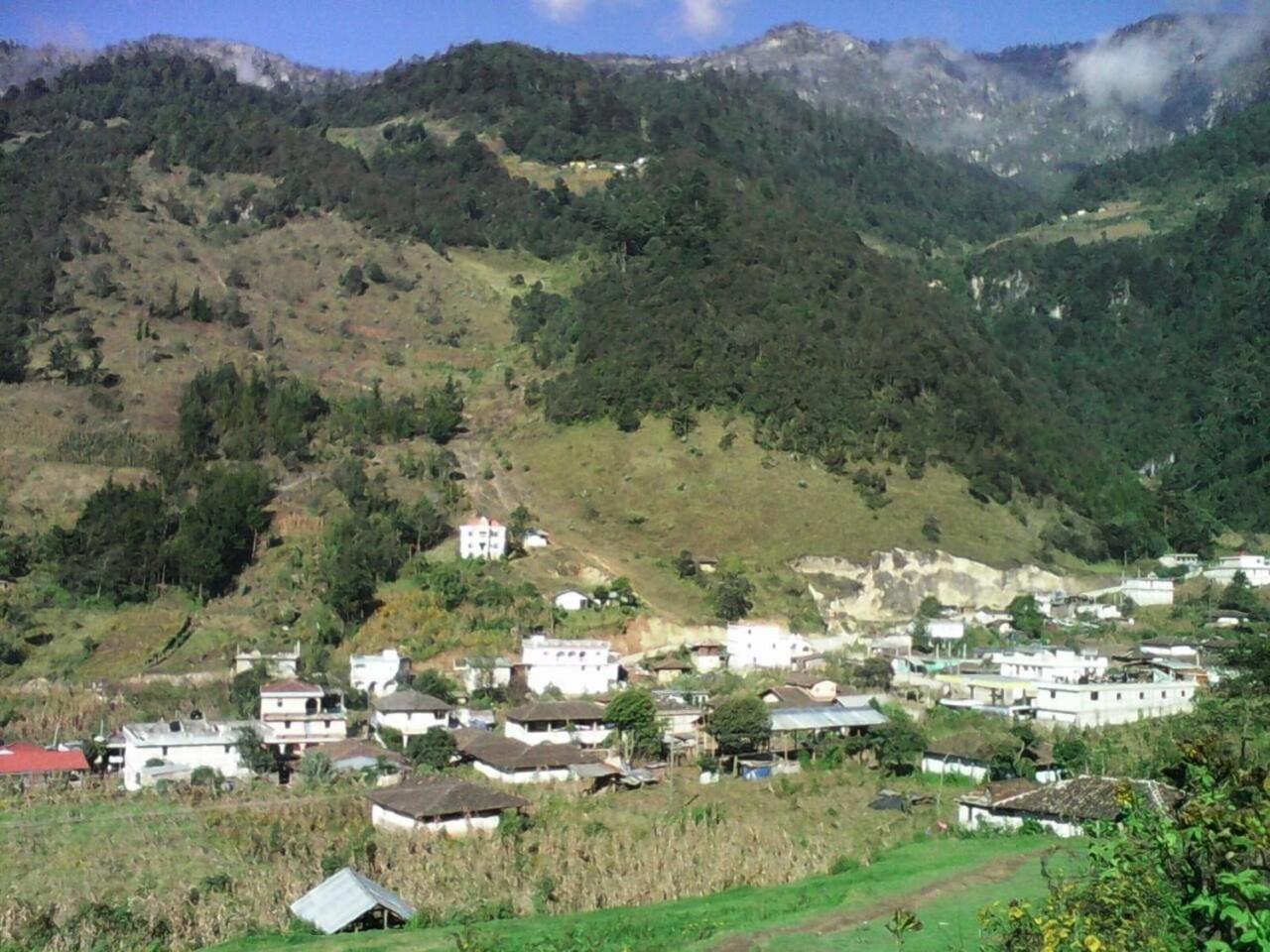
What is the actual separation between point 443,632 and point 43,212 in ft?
163

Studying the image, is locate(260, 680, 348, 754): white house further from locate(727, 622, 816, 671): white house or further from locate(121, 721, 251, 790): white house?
locate(727, 622, 816, 671): white house

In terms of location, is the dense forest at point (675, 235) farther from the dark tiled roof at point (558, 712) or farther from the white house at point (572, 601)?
the dark tiled roof at point (558, 712)

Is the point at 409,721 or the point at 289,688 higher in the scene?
the point at 289,688

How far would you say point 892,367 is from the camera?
61688 millimetres

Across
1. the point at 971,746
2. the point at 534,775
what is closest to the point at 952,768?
the point at 971,746

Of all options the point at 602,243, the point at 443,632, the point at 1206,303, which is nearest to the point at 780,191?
the point at 602,243

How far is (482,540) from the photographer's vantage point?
45906mm

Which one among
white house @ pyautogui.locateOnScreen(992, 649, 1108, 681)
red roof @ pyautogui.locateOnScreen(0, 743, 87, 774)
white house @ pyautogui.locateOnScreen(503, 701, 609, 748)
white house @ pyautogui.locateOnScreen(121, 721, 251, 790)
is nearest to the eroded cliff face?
white house @ pyautogui.locateOnScreen(992, 649, 1108, 681)

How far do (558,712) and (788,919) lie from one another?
1680cm

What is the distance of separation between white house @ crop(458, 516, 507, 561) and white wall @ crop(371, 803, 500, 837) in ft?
71.3

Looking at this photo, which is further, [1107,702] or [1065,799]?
[1107,702]

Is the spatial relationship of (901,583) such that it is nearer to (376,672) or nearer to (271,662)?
(376,672)

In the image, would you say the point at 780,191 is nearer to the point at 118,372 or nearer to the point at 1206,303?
the point at 1206,303

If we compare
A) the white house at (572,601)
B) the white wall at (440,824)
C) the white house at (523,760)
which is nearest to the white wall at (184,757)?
the white house at (523,760)
